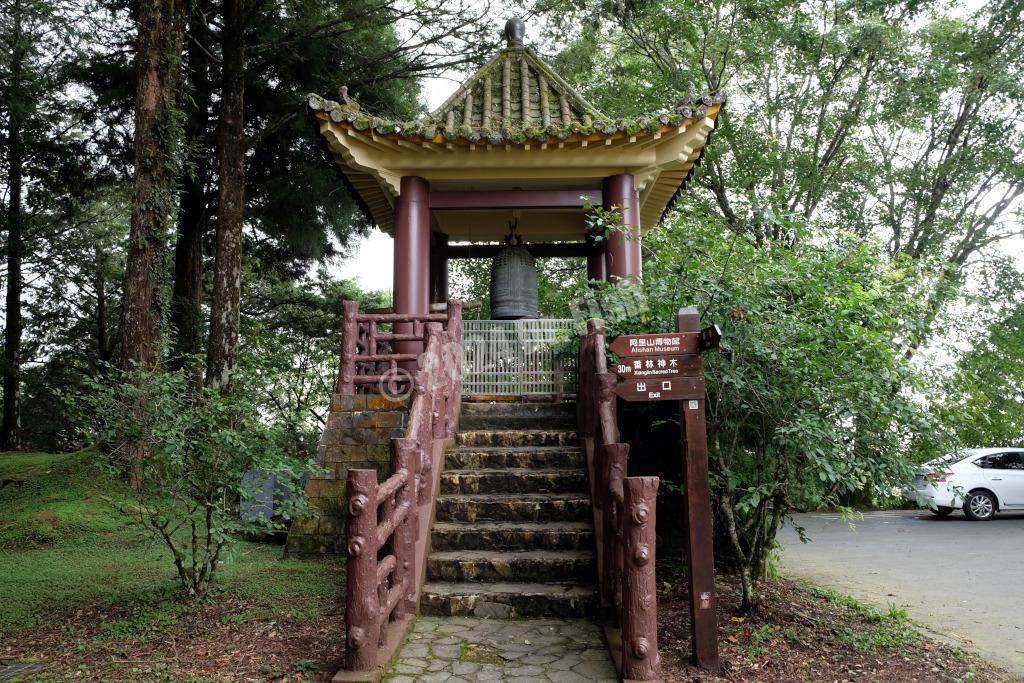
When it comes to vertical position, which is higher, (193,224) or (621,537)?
(193,224)

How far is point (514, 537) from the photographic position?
587cm

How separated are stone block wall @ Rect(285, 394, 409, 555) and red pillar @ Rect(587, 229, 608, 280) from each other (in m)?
4.09

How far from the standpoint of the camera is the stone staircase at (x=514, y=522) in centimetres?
526

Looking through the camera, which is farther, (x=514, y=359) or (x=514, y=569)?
(x=514, y=359)

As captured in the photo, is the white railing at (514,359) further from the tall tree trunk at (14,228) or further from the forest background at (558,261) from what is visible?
the tall tree trunk at (14,228)

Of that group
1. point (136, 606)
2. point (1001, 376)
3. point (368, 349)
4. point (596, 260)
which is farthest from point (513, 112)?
point (1001, 376)

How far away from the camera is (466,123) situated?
9.03 m

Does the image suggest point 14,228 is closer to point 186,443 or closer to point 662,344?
point 186,443

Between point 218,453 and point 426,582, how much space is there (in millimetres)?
1763

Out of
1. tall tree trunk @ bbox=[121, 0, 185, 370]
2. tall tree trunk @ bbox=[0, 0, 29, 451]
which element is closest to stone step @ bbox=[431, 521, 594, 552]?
tall tree trunk @ bbox=[121, 0, 185, 370]

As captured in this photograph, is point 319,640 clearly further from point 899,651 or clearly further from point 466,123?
point 466,123

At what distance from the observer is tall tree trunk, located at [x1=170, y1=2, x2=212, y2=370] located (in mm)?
13719

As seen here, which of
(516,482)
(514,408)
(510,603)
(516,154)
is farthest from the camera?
(516,154)

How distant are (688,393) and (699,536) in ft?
2.82
